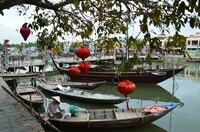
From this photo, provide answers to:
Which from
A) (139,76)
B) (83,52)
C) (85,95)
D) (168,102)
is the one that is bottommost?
(168,102)

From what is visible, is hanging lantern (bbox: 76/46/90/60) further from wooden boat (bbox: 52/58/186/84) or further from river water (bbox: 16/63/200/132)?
wooden boat (bbox: 52/58/186/84)

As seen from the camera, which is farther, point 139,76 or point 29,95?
point 139,76

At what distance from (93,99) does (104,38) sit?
7283 millimetres

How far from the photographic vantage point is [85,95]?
10.8m

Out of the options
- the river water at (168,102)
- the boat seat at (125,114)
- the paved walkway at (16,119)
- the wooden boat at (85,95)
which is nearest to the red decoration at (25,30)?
the paved walkway at (16,119)

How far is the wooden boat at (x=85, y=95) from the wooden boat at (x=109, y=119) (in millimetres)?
2134

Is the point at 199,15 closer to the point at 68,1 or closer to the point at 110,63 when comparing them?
the point at 68,1

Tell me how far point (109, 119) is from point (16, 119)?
3.25m

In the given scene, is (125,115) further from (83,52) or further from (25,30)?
(25,30)

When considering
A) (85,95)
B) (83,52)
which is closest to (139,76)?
(85,95)

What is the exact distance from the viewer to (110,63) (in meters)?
31.6

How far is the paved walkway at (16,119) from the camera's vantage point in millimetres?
4086

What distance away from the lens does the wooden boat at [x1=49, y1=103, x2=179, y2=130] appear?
6.92m

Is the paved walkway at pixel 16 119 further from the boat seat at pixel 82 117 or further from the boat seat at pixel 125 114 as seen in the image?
the boat seat at pixel 125 114
